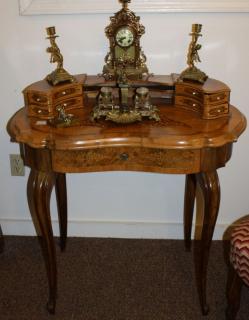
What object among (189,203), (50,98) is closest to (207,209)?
(189,203)

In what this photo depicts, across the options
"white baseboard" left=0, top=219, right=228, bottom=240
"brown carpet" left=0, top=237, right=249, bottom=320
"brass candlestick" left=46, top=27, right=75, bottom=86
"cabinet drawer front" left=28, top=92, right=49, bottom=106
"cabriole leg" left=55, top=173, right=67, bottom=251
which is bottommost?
"brown carpet" left=0, top=237, right=249, bottom=320

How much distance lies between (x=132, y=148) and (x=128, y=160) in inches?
1.9

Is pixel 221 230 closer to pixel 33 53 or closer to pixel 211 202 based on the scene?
pixel 211 202

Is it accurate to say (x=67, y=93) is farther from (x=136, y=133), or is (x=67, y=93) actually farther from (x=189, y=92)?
(x=189, y=92)

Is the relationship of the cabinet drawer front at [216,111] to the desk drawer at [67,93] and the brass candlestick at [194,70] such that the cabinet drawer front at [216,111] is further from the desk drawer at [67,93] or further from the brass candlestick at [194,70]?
the desk drawer at [67,93]

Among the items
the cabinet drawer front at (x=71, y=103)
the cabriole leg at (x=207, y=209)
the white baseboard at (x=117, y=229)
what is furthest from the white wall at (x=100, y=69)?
the cabriole leg at (x=207, y=209)

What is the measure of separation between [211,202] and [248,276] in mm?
274

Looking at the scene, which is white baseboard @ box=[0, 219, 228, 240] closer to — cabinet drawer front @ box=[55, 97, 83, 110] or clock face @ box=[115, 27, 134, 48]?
cabinet drawer front @ box=[55, 97, 83, 110]

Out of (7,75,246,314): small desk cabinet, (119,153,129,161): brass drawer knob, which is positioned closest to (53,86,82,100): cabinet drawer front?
(7,75,246,314): small desk cabinet

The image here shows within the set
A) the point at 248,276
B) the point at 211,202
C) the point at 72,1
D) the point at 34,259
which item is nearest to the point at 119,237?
the point at 34,259

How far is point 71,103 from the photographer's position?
59.2 inches

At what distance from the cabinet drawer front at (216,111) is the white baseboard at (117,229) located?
793 mm

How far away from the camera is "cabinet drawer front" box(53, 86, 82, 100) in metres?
1.44

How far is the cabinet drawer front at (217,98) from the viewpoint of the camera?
4.46ft
